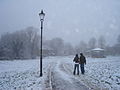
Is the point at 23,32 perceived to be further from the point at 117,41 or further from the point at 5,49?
the point at 117,41

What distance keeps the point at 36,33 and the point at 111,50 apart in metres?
62.4

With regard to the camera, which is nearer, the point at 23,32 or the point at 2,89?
the point at 2,89

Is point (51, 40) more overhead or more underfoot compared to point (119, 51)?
more overhead

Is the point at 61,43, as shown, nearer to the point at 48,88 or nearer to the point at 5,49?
the point at 5,49

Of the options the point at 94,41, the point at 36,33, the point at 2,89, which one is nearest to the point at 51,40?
the point at 94,41

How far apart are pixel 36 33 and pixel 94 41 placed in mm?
76073

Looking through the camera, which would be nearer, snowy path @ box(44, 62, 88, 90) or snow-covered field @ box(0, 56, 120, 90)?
snowy path @ box(44, 62, 88, 90)

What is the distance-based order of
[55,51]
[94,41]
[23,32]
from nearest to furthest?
[23,32]
[55,51]
[94,41]

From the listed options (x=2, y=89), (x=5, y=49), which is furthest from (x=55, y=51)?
(x=2, y=89)

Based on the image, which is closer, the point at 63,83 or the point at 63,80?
the point at 63,83

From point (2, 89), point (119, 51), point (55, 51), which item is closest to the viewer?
point (2, 89)

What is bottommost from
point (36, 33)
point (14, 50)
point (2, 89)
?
point (2, 89)

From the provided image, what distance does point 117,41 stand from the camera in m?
135

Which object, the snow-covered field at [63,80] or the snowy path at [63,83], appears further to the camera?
the snow-covered field at [63,80]
